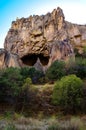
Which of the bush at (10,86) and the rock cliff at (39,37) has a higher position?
the rock cliff at (39,37)

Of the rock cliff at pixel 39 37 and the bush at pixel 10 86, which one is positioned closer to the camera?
the bush at pixel 10 86

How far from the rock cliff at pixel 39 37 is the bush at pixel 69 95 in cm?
2523

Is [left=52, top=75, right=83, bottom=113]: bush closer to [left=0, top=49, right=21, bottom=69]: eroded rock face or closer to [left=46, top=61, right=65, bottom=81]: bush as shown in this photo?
[left=46, top=61, right=65, bottom=81]: bush

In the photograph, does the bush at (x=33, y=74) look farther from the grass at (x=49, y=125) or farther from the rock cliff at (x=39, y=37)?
the grass at (x=49, y=125)

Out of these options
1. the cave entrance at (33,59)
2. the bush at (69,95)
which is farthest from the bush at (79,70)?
the cave entrance at (33,59)

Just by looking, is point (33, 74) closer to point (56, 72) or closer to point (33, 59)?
point (56, 72)

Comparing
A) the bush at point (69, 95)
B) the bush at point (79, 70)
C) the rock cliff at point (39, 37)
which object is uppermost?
the rock cliff at point (39, 37)

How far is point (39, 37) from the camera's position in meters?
72.9

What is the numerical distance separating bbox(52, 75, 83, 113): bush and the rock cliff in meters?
25.2

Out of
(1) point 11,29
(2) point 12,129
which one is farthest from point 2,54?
(2) point 12,129

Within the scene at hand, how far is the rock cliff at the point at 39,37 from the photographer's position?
70750 millimetres

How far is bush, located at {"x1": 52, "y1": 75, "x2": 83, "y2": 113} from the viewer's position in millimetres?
40906

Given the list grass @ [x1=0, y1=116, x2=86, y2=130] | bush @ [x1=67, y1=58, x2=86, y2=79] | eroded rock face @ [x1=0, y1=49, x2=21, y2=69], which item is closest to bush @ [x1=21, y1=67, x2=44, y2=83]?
bush @ [x1=67, y1=58, x2=86, y2=79]

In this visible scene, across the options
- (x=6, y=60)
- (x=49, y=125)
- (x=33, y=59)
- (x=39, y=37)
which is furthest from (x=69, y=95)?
(x=33, y=59)
